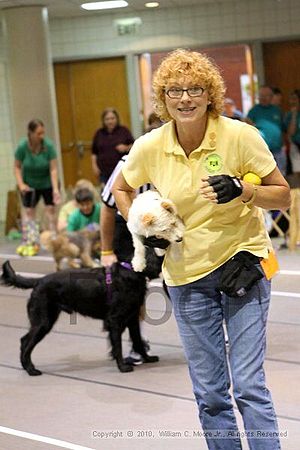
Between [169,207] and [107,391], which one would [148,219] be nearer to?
[169,207]

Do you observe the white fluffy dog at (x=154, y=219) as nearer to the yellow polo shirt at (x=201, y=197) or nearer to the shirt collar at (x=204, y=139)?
the yellow polo shirt at (x=201, y=197)

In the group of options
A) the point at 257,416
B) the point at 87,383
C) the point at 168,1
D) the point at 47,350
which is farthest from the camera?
the point at 168,1

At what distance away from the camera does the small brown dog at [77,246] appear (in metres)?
8.08

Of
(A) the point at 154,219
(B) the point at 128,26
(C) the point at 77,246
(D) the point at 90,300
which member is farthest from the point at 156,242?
(B) the point at 128,26

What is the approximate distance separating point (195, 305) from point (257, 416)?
415mm

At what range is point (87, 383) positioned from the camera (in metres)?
4.96

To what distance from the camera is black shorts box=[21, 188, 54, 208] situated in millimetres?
9961

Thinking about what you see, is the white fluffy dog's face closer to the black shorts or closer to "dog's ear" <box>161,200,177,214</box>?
"dog's ear" <box>161,200,177,214</box>

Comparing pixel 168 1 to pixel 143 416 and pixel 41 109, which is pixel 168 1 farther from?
pixel 143 416

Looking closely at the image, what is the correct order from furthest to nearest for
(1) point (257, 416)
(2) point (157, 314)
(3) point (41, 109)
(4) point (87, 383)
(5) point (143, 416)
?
(3) point (41, 109), (2) point (157, 314), (4) point (87, 383), (5) point (143, 416), (1) point (257, 416)

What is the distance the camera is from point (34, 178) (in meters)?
9.96

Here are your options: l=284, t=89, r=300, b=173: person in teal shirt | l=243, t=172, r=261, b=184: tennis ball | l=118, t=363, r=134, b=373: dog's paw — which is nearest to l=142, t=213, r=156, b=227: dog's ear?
l=243, t=172, r=261, b=184: tennis ball

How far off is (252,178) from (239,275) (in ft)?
1.05

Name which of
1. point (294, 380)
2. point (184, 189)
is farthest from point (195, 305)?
point (294, 380)
